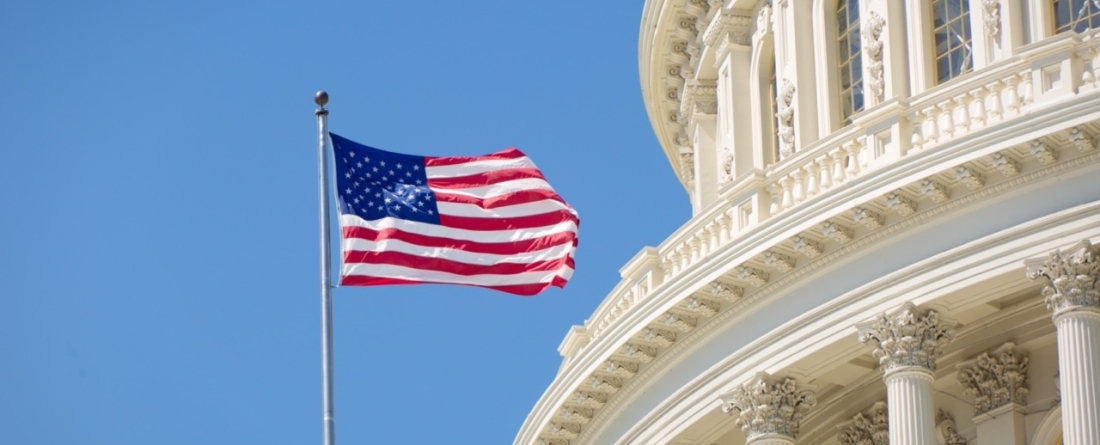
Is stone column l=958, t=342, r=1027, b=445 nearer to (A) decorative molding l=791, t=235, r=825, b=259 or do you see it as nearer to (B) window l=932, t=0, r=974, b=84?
(A) decorative molding l=791, t=235, r=825, b=259

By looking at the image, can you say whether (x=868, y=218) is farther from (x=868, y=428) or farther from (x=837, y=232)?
(x=868, y=428)

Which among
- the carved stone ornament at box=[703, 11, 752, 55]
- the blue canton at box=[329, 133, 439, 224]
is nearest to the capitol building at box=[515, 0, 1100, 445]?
the carved stone ornament at box=[703, 11, 752, 55]

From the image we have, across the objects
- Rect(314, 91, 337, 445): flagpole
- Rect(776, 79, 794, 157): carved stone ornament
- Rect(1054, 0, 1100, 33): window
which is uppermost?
Rect(776, 79, 794, 157): carved stone ornament

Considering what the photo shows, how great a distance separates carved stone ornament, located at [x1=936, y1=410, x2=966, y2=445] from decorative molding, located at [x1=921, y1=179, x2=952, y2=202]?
5.14 meters

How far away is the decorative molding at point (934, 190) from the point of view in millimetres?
38406

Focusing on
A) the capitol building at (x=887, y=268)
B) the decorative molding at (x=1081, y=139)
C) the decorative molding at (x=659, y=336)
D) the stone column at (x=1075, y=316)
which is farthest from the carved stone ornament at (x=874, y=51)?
the decorative molding at (x=1081, y=139)

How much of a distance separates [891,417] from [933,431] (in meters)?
0.58

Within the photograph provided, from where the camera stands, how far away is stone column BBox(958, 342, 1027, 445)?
41312 millimetres

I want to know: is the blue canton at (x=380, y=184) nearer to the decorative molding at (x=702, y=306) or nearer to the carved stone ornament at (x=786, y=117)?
the decorative molding at (x=702, y=306)

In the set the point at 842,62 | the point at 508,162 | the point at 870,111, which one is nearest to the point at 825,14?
the point at 842,62

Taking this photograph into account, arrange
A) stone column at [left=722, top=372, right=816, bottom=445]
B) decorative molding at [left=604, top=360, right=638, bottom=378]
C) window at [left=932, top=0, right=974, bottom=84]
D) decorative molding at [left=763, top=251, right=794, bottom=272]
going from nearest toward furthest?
decorative molding at [left=763, top=251, right=794, bottom=272] < stone column at [left=722, top=372, right=816, bottom=445] < decorative molding at [left=604, top=360, right=638, bottom=378] < window at [left=932, top=0, right=974, bottom=84]

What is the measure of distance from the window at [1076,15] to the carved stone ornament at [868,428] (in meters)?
6.18

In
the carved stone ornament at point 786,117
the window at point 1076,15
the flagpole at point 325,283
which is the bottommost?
the flagpole at point 325,283

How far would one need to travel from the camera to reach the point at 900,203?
1528 inches
